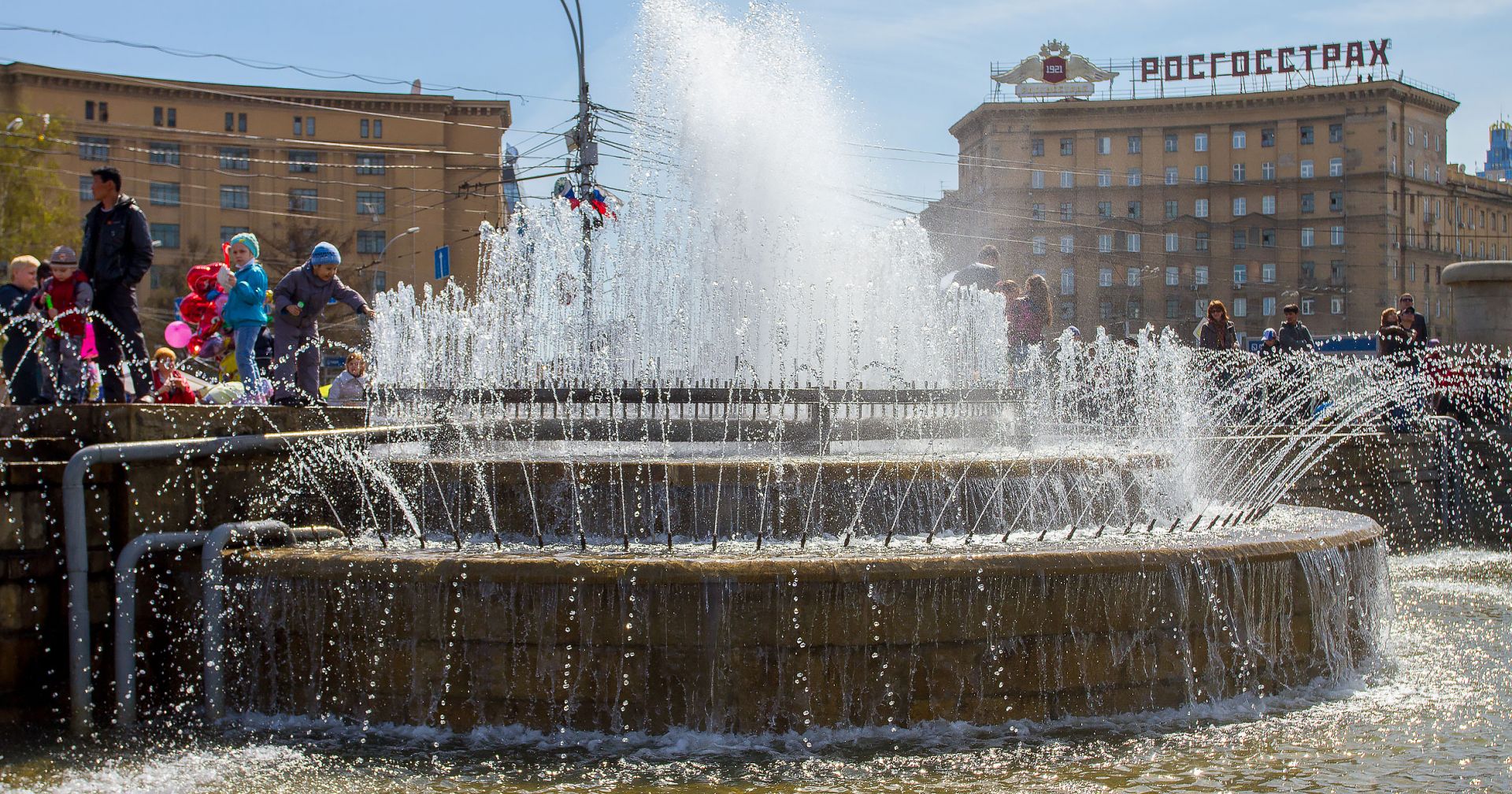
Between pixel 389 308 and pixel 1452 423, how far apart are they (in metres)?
18.1

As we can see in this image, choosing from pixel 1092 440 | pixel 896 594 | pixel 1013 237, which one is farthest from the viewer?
pixel 1013 237

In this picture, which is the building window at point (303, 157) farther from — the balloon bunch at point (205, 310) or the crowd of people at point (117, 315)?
the crowd of people at point (117, 315)

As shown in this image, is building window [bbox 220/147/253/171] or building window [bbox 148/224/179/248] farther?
building window [bbox 220/147/253/171]

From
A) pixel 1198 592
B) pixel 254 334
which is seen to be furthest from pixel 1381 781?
pixel 254 334

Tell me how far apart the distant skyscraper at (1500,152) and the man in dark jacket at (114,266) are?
183 m

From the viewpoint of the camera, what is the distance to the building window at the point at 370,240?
7050cm

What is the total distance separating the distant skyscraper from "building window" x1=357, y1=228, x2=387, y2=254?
14515cm

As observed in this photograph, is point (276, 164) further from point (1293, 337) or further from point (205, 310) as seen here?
point (1293, 337)

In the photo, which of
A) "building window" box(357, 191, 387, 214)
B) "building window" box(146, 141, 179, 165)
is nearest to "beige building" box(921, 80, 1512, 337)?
"building window" box(357, 191, 387, 214)

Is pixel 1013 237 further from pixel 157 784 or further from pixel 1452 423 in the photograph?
pixel 157 784

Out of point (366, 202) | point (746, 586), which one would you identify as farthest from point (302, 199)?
point (746, 586)

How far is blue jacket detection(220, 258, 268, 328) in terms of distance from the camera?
Answer: 30.4ft

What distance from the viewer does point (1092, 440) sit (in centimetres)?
1219

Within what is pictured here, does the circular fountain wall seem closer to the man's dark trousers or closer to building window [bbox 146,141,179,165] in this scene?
the man's dark trousers
